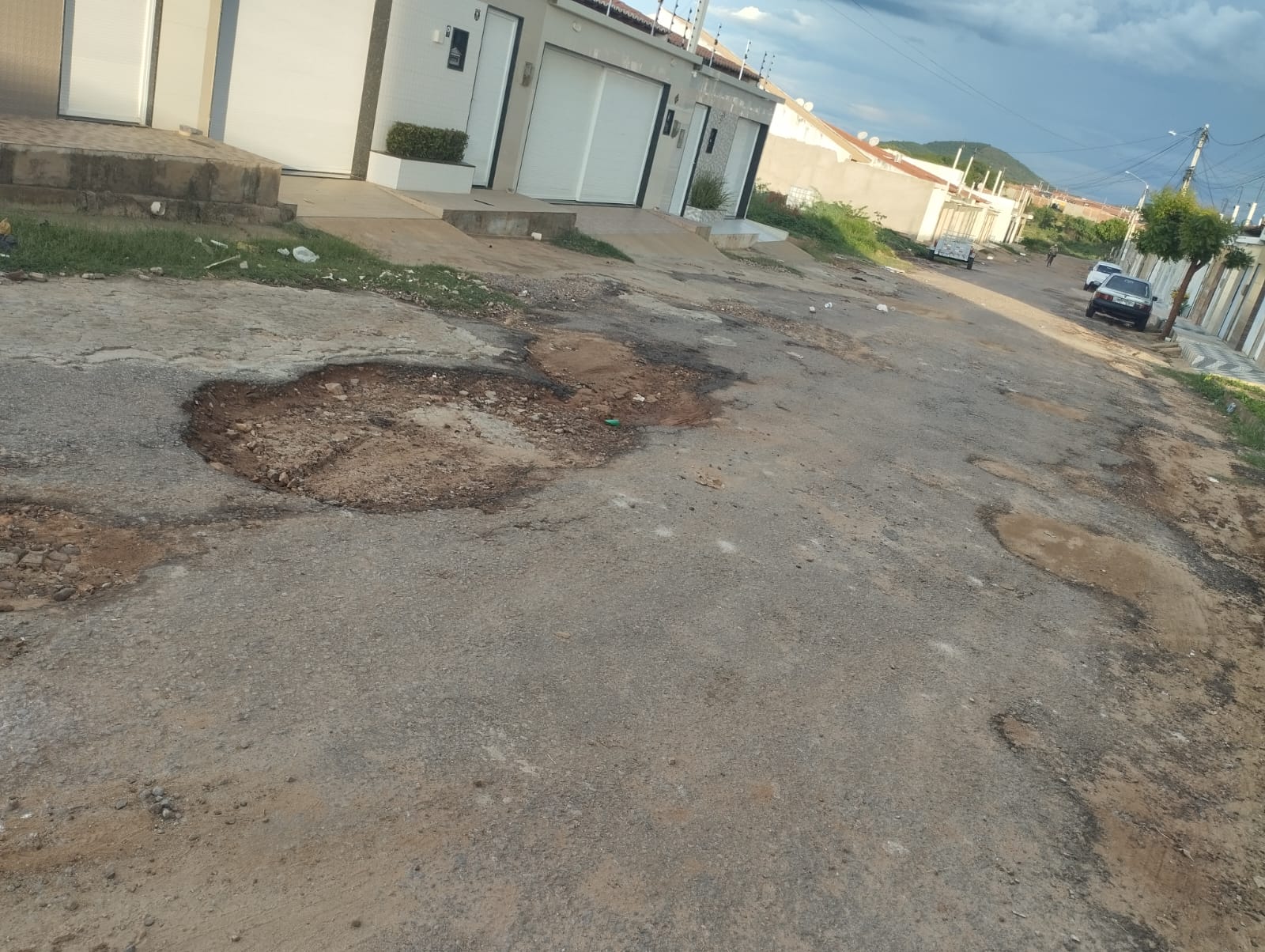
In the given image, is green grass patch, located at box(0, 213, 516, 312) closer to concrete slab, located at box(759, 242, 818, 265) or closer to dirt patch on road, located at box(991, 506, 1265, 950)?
dirt patch on road, located at box(991, 506, 1265, 950)

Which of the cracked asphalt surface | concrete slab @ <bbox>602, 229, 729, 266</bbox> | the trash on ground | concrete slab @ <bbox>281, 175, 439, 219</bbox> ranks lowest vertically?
the cracked asphalt surface

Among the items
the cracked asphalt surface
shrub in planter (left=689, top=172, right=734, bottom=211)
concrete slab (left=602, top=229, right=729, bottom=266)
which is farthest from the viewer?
shrub in planter (left=689, top=172, right=734, bottom=211)

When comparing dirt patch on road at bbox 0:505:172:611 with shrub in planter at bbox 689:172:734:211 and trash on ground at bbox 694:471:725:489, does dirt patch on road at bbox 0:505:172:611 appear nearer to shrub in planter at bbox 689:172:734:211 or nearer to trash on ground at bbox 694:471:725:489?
trash on ground at bbox 694:471:725:489

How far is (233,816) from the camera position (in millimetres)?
3125

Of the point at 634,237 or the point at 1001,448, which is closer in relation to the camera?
the point at 1001,448

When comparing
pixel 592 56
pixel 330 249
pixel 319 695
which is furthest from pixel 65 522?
pixel 592 56

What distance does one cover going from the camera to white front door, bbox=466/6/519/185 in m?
17.0

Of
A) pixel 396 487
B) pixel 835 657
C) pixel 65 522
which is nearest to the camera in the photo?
pixel 65 522

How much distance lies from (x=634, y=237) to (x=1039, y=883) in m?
17.6

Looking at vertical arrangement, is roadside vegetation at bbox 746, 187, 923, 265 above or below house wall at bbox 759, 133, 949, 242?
below

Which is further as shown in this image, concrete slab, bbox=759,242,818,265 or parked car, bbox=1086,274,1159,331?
parked car, bbox=1086,274,1159,331

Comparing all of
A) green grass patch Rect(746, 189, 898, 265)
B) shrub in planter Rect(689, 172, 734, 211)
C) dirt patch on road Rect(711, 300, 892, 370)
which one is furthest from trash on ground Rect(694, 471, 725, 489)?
green grass patch Rect(746, 189, 898, 265)

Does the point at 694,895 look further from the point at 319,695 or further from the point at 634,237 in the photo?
the point at 634,237

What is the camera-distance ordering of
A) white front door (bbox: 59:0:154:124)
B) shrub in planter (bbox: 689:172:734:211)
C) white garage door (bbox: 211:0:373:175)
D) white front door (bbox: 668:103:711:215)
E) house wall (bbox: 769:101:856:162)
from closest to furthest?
white front door (bbox: 59:0:154:124)
white garage door (bbox: 211:0:373:175)
white front door (bbox: 668:103:711:215)
shrub in planter (bbox: 689:172:734:211)
house wall (bbox: 769:101:856:162)
